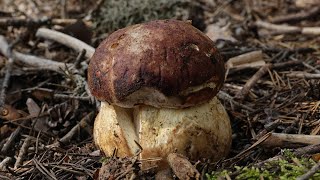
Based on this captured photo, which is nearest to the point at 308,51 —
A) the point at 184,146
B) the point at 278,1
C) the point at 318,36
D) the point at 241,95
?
the point at 318,36

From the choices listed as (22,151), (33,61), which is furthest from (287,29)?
(22,151)

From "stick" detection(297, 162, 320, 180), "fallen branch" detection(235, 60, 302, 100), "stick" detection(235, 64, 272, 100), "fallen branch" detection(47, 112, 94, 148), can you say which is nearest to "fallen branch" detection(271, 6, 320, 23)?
"fallen branch" detection(235, 60, 302, 100)

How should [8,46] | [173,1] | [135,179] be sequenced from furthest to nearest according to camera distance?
[173,1]
[8,46]
[135,179]

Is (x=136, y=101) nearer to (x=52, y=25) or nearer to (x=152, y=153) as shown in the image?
(x=152, y=153)

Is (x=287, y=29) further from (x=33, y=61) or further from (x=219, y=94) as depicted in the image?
(x=33, y=61)

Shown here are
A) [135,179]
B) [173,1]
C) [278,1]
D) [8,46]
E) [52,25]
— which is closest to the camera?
[135,179]

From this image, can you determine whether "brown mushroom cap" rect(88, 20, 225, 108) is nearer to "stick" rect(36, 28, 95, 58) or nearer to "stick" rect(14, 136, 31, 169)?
"stick" rect(14, 136, 31, 169)
